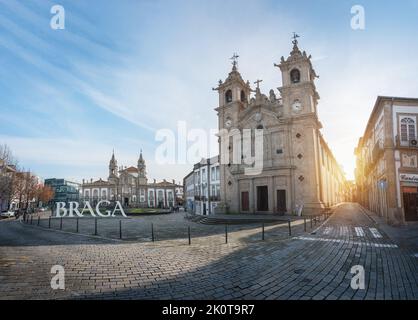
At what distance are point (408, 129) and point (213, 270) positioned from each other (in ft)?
61.4

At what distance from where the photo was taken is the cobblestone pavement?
5055mm

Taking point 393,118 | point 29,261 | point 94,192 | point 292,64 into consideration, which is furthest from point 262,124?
point 94,192

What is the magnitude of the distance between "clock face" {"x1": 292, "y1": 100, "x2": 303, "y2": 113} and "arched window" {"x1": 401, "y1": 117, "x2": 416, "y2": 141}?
10082 mm

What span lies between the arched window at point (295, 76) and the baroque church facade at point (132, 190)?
59.6 m

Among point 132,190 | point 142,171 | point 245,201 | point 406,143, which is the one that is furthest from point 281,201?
point 142,171

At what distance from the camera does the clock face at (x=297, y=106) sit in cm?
2622

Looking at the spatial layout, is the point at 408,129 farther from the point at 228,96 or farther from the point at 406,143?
the point at 228,96

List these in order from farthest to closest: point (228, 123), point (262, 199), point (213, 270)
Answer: point (228, 123) → point (262, 199) → point (213, 270)

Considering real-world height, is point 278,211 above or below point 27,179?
below

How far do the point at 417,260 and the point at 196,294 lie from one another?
7462mm

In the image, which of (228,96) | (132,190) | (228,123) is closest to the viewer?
(228,123)

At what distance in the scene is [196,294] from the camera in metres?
5.00

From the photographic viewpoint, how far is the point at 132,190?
80500mm
